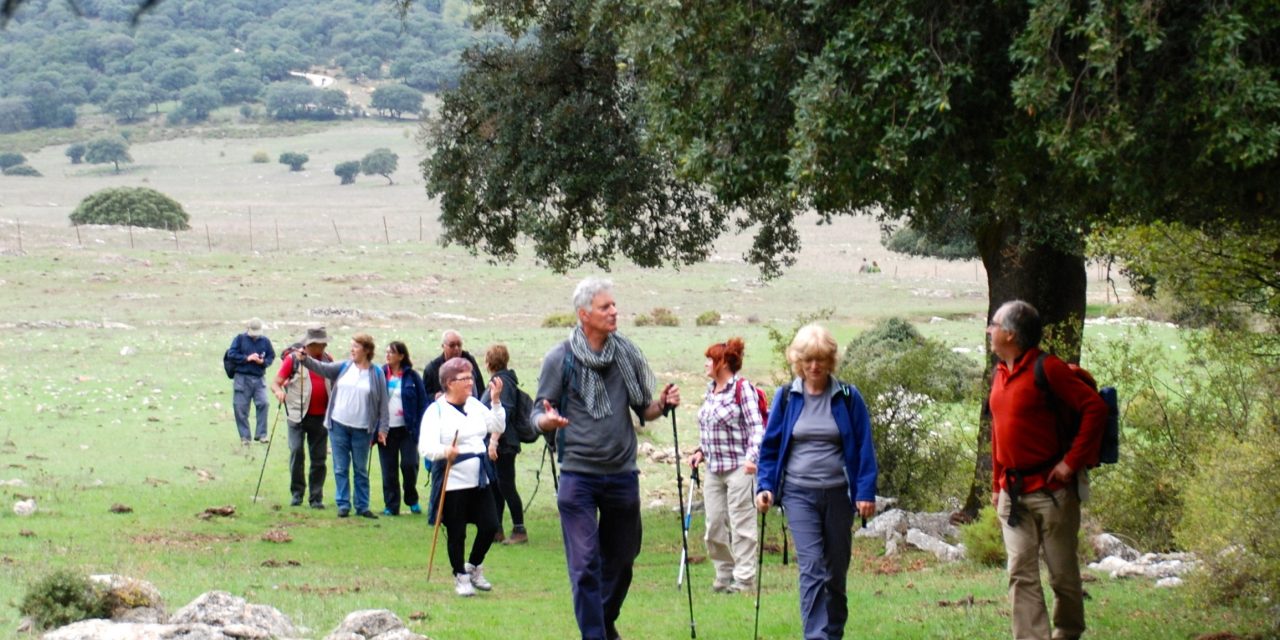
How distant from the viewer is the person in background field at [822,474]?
362 inches

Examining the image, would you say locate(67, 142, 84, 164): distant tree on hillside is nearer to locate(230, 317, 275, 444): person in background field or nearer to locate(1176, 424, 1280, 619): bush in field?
locate(230, 317, 275, 444): person in background field

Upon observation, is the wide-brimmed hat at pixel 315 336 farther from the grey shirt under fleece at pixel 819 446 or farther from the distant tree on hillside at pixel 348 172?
the distant tree on hillside at pixel 348 172

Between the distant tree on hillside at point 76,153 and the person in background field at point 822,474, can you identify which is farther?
the distant tree on hillside at point 76,153

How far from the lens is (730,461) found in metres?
12.8

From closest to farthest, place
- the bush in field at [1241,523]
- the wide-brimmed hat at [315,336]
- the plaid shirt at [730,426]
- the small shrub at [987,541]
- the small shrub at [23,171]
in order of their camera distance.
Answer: the bush in field at [1241,523]
the plaid shirt at [730,426]
the small shrub at [987,541]
the wide-brimmed hat at [315,336]
the small shrub at [23,171]

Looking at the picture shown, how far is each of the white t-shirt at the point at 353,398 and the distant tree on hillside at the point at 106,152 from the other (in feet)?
456

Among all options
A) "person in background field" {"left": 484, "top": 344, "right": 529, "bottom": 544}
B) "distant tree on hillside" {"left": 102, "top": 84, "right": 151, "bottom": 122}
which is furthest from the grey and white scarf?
→ "distant tree on hillside" {"left": 102, "top": 84, "right": 151, "bottom": 122}

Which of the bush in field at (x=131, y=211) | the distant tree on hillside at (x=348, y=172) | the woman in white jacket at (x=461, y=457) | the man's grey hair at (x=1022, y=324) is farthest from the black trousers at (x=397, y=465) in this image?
the distant tree on hillside at (x=348, y=172)

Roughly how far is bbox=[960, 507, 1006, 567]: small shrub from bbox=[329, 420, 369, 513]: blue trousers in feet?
23.3

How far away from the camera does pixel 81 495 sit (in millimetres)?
18547

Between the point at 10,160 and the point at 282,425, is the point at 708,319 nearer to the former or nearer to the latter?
the point at 282,425

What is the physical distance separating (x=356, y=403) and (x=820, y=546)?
908cm

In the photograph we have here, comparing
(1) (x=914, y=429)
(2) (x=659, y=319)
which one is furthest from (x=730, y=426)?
(2) (x=659, y=319)

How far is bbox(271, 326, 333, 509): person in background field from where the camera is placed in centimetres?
1819
